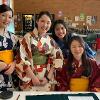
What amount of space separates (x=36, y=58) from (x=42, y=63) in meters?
0.09

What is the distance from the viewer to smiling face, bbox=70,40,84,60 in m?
2.24

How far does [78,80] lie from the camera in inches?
83.7

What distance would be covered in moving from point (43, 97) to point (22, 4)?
5526 millimetres

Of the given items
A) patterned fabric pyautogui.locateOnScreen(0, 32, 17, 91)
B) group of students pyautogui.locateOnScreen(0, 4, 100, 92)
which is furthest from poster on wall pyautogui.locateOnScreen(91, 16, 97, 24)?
patterned fabric pyautogui.locateOnScreen(0, 32, 17, 91)

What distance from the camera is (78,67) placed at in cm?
225

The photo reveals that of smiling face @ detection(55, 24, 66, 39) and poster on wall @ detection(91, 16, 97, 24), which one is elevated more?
poster on wall @ detection(91, 16, 97, 24)

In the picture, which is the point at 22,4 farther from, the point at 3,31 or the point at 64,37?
the point at 3,31

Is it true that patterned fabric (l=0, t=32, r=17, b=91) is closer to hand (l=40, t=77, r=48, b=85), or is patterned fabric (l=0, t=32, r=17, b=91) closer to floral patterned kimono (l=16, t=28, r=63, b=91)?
floral patterned kimono (l=16, t=28, r=63, b=91)

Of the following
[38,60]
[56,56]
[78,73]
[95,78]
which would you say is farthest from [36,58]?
[95,78]

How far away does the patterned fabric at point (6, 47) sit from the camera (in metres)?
2.28

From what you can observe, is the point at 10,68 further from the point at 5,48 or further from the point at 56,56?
the point at 56,56

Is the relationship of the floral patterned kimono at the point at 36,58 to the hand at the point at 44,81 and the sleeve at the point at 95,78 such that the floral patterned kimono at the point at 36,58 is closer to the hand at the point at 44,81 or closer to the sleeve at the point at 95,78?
the hand at the point at 44,81

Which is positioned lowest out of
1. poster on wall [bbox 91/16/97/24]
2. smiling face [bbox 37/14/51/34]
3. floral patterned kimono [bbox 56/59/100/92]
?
floral patterned kimono [bbox 56/59/100/92]

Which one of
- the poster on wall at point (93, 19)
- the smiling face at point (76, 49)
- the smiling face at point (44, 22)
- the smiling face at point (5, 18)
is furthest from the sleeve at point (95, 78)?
the poster on wall at point (93, 19)
